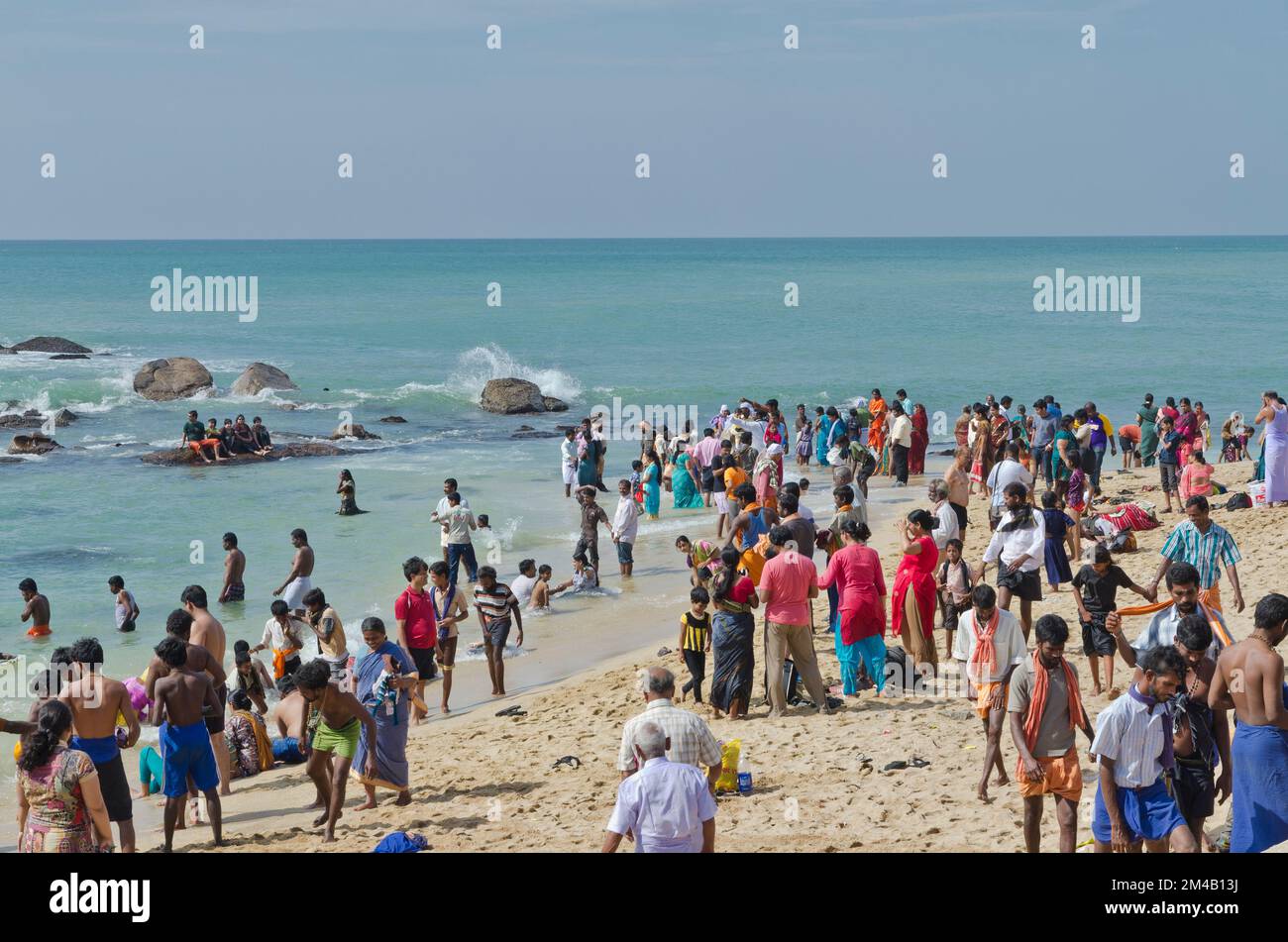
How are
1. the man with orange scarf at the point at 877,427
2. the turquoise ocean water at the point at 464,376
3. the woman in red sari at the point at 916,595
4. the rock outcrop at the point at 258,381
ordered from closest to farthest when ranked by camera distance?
the woman in red sari at the point at 916,595
the turquoise ocean water at the point at 464,376
the man with orange scarf at the point at 877,427
the rock outcrop at the point at 258,381

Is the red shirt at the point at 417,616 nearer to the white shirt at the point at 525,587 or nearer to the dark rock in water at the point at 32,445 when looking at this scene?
the white shirt at the point at 525,587

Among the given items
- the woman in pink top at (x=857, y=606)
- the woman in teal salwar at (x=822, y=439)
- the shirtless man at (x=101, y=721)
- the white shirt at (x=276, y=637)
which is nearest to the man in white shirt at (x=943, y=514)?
the woman in pink top at (x=857, y=606)

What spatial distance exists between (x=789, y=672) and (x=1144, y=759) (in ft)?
15.5

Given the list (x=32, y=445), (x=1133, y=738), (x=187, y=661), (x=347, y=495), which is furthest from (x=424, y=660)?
(x=32, y=445)

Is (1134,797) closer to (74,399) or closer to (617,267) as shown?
(74,399)

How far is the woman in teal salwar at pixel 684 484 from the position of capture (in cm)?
2136

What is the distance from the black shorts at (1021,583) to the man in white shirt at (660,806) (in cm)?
539

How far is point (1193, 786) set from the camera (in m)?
6.16

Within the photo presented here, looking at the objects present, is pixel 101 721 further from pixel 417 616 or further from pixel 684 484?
pixel 684 484

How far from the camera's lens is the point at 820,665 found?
11680 millimetres

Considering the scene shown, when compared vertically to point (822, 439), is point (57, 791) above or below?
below
